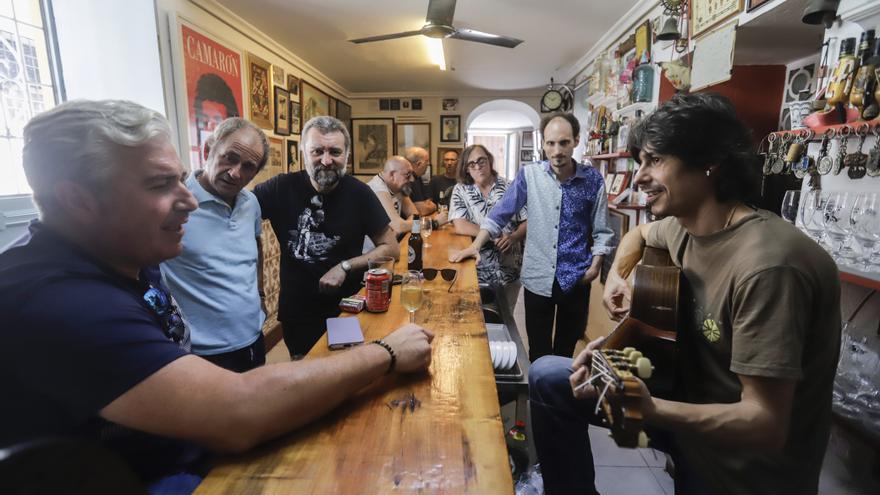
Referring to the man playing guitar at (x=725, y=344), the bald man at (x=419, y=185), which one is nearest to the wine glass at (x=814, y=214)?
the man playing guitar at (x=725, y=344)

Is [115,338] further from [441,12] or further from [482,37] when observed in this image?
[482,37]

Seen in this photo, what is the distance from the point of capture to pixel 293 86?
5.20 meters

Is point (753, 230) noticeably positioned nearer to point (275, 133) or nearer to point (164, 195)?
point (164, 195)

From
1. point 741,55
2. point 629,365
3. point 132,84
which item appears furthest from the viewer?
point 132,84

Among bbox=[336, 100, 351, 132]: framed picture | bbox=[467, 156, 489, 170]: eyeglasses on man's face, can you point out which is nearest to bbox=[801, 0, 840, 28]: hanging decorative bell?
bbox=[467, 156, 489, 170]: eyeglasses on man's face

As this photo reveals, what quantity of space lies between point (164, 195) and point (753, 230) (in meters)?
1.51

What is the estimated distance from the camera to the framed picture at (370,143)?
7.83m

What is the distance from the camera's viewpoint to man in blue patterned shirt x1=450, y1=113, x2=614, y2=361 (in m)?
2.53

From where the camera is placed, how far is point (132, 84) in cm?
288

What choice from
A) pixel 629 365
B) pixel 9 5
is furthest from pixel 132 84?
pixel 629 365

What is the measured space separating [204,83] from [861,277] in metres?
4.15

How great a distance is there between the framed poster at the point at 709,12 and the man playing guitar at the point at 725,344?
1495mm

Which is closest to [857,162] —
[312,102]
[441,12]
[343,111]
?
[441,12]

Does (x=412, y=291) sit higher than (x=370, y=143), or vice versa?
(x=370, y=143)
